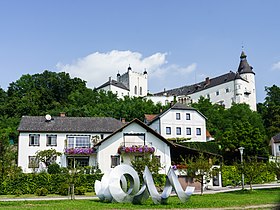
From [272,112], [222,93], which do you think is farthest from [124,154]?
[222,93]

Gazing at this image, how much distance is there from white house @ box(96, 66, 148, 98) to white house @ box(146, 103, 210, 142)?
59.5 meters

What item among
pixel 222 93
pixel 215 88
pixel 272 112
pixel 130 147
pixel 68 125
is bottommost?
pixel 130 147

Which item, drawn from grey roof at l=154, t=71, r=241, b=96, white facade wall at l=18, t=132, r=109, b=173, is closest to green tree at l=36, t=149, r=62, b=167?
white facade wall at l=18, t=132, r=109, b=173

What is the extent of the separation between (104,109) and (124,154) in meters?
37.0

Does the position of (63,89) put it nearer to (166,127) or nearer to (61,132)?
(166,127)

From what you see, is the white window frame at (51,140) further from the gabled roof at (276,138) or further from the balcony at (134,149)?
the gabled roof at (276,138)

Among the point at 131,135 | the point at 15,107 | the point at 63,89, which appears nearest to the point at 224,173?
the point at 131,135

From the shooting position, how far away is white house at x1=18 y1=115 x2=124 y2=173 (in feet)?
159

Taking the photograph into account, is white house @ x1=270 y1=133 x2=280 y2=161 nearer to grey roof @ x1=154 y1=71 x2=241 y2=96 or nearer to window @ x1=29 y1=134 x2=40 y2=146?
grey roof @ x1=154 y1=71 x2=241 y2=96

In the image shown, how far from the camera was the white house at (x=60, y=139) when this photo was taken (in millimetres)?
48438

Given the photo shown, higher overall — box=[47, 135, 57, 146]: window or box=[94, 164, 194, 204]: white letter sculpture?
box=[47, 135, 57, 146]: window

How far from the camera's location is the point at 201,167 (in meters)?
34.6

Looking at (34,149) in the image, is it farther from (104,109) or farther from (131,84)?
(131,84)

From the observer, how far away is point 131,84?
136 m
